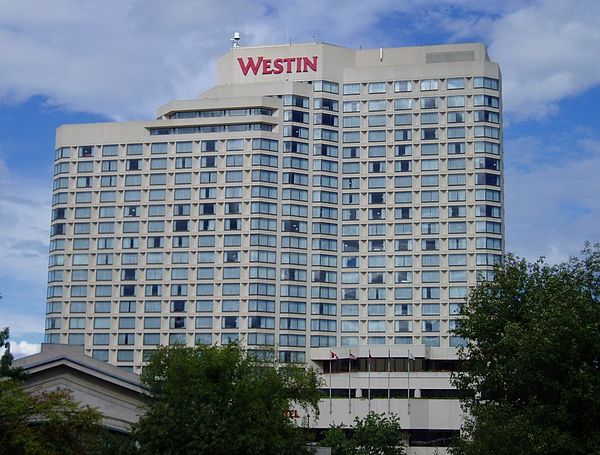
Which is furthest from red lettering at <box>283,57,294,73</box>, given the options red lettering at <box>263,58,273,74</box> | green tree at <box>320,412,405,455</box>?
green tree at <box>320,412,405,455</box>

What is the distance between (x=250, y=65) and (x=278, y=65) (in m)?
4.60

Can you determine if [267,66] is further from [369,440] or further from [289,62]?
[369,440]

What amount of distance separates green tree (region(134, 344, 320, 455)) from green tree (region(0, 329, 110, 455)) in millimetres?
3521

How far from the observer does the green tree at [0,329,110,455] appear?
5956 centimetres

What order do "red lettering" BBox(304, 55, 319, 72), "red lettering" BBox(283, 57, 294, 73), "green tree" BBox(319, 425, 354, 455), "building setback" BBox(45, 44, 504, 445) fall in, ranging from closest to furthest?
"green tree" BBox(319, 425, 354, 455) → "building setback" BBox(45, 44, 504, 445) → "red lettering" BBox(304, 55, 319, 72) → "red lettering" BBox(283, 57, 294, 73)

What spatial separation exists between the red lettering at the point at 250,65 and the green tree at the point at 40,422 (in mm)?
104000

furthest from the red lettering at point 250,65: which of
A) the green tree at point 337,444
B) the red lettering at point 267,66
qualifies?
the green tree at point 337,444

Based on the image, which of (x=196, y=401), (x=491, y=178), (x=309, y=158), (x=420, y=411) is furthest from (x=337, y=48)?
(x=196, y=401)

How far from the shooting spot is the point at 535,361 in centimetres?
6338

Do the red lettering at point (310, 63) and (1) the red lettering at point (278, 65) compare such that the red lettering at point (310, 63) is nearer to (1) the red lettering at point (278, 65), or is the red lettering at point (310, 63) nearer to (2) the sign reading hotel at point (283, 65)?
(2) the sign reading hotel at point (283, 65)

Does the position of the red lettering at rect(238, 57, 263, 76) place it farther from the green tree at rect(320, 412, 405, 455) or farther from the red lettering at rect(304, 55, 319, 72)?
the green tree at rect(320, 412, 405, 455)

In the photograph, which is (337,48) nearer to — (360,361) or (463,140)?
(463,140)

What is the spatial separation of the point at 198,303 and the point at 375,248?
28.7 m

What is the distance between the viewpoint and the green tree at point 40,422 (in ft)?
195
